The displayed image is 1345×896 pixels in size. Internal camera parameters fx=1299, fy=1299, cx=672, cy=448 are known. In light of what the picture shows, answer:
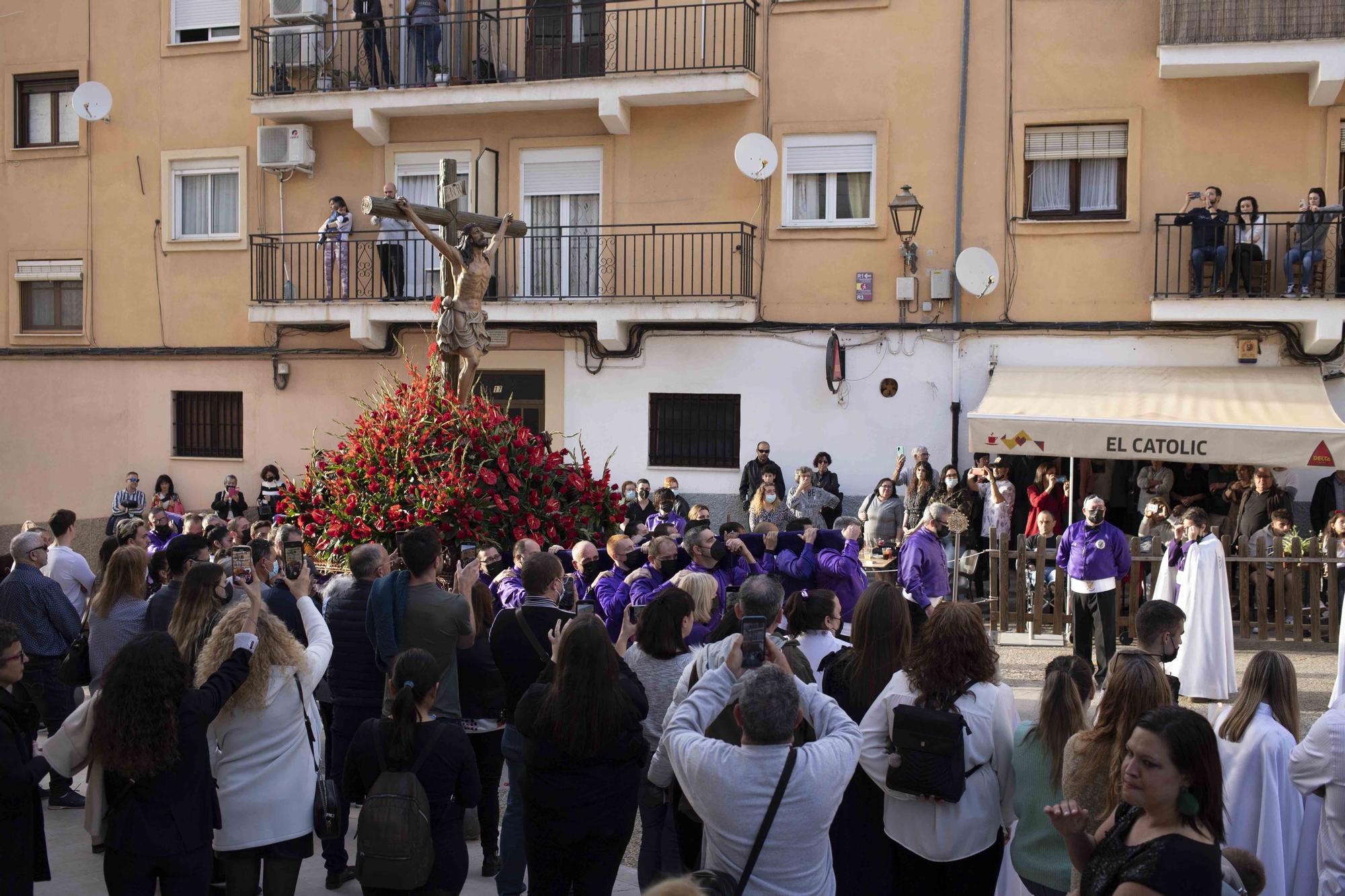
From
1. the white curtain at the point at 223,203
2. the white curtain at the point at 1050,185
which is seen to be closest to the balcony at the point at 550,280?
the white curtain at the point at 223,203

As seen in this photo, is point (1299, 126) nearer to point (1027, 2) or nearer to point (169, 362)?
point (1027, 2)

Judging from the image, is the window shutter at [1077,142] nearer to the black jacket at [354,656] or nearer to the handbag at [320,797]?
the black jacket at [354,656]

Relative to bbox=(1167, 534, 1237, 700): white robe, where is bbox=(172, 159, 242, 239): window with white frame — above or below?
above

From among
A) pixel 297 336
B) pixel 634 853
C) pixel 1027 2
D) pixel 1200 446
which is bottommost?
pixel 634 853

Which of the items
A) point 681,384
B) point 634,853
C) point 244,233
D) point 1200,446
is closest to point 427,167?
point 244,233

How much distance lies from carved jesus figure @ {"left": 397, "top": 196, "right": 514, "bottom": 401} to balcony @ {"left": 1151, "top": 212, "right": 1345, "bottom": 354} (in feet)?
32.7

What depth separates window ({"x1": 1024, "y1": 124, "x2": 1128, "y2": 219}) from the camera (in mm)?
16562

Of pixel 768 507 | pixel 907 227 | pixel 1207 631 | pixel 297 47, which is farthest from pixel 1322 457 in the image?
pixel 297 47

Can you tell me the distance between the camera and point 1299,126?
Result: 15781 mm

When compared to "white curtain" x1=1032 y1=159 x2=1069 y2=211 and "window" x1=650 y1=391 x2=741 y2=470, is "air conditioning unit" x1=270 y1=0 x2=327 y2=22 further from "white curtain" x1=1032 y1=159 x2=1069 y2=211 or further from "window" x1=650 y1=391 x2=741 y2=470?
"white curtain" x1=1032 y1=159 x2=1069 y2=211

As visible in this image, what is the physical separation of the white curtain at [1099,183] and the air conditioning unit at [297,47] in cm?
1086

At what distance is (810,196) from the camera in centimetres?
1758

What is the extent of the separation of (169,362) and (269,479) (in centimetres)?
293

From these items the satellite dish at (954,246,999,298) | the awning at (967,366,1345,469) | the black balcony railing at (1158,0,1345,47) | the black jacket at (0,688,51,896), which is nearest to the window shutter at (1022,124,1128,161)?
the black balcony railing at (1158,0,1345,47)
